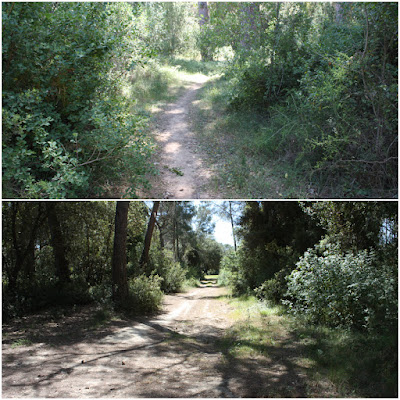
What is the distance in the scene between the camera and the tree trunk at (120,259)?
9773mm

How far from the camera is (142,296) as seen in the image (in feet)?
32.9

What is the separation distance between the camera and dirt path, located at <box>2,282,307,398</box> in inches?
183

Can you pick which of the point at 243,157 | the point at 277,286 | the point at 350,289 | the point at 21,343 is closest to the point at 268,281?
the point at 277,286

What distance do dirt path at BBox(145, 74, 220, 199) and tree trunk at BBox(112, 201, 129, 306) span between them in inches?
62.2

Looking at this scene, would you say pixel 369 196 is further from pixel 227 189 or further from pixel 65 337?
pixel 65 337

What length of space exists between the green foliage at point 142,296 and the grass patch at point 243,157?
3865mm

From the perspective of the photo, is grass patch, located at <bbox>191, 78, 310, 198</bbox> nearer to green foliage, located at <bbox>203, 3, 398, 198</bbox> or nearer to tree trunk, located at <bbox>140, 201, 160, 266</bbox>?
green foliage, located at <bbox>203, 3, 398, 198</bbox>

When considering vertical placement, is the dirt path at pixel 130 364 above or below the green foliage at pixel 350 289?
below

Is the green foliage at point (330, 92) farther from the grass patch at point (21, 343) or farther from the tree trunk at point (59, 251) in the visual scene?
the grass patch at point (21, 343)

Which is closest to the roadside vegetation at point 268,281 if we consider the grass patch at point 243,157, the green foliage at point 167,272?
the green foliage at point 167,272

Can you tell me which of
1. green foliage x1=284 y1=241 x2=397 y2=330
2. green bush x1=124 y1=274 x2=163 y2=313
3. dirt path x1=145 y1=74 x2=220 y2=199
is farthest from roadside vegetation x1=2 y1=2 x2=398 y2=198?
green bush x1=124 y1=274 x2=163 y2=313

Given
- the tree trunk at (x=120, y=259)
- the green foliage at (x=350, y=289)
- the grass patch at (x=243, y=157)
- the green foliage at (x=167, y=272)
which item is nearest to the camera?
the green foliage at (x=350, y=289)

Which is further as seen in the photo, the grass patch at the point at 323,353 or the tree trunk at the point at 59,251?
the tree trunk at the point at 59,251

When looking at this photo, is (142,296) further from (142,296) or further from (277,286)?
(277,286)
